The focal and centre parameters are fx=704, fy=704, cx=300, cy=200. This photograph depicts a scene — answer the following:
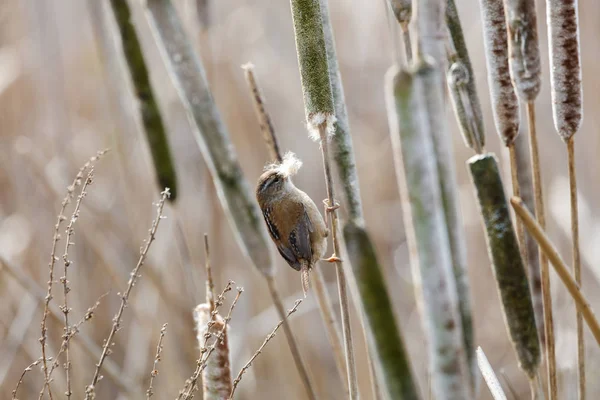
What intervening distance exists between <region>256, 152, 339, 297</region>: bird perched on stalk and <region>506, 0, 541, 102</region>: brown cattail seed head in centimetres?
33

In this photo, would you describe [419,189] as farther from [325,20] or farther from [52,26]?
[52,26]

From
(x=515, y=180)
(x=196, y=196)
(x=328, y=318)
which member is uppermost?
(x=196, y=196)

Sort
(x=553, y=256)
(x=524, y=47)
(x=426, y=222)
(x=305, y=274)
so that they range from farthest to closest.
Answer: (x=305, y=274) → (x=524, y=47) → (x=553, y=256) → (x=426, y=222)

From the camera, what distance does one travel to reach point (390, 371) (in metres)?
0.61

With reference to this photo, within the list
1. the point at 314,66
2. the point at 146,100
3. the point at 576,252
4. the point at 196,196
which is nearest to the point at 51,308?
the point at 146,100

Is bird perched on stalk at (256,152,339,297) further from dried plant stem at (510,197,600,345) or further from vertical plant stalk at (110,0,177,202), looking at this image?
dried plant stem at (510,197,600,345)

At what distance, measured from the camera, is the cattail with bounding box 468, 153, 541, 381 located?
760 mm

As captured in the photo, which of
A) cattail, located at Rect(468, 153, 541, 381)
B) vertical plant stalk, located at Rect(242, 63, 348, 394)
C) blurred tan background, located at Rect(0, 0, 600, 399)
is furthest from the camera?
blurred tan background, located at Rect(0, 0, 600, 399)

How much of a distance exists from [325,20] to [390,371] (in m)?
0.42

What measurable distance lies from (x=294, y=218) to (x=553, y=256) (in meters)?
0.42

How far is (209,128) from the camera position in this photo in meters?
1.02

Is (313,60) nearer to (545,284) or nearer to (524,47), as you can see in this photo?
(524,47)

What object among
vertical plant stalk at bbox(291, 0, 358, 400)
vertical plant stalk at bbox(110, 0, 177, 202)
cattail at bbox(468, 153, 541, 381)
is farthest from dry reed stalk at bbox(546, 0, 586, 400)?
vertical plant stalk at bbox(110, 0, 177, 202)

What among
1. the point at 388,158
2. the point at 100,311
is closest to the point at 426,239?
the point at 388,158
